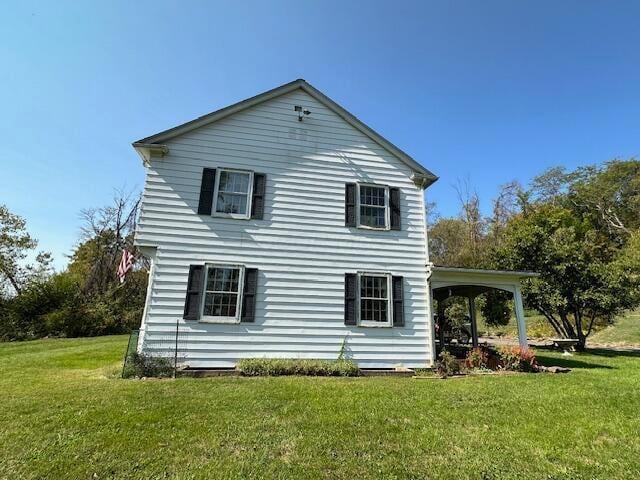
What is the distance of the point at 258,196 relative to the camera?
10133 mm

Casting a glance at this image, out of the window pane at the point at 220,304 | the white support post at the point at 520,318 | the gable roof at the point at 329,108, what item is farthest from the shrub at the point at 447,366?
the window pane at the point at 220,304

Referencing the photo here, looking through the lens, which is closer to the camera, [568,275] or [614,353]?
[614,353]

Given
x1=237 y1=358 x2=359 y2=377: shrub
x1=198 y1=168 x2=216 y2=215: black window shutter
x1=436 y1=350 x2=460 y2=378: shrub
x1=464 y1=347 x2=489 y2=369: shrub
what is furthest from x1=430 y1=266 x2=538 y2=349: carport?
x1=198 y1=168 x2=216 y2=215: black window shutter

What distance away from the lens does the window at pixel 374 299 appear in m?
9.99

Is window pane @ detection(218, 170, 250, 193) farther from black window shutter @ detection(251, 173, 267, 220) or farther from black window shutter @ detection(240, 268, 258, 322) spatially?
black window shutter @ detection(240, 268, 258, 322)

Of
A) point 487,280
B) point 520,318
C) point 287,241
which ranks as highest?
point 287,241

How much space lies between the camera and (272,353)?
30.4 feet

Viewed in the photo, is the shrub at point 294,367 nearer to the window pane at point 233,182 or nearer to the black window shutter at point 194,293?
the black window shutter at point 194,293

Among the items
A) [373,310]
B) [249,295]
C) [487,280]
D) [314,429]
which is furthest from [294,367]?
[487,280]

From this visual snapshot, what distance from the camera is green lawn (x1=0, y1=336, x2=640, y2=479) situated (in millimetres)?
3602

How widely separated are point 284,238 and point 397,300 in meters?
3.84

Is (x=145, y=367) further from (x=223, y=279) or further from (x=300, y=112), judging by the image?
(x=300, y=112)

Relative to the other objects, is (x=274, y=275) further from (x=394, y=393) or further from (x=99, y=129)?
(x=99, y=129)

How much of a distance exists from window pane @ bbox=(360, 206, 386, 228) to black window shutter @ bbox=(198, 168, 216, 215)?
4596 millimetres
